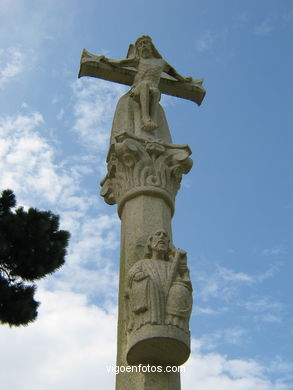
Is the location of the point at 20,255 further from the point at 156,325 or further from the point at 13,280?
the point at 156,325

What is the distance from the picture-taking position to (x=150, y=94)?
10.2 meters

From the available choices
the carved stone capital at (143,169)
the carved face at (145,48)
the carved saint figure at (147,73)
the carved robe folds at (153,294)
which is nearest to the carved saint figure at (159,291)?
the carved robe folds at (153,294)

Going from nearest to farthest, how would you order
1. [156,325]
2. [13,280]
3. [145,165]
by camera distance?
1. [156,325]
2. [145,165]
3. [13,280]

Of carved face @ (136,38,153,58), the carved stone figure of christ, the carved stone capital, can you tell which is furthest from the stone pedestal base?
carved face @ (136,38,153,58)

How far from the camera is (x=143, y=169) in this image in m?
8.66

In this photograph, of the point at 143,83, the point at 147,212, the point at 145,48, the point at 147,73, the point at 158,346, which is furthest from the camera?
the point at 145,48

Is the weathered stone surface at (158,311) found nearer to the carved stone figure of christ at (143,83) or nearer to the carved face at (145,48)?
the carved stone figure of christ at (143,83)

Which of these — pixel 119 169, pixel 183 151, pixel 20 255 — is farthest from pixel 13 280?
pixel 183 151

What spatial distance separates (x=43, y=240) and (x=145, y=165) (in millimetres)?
2566

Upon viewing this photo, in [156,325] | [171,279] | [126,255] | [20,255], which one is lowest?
[156,325]

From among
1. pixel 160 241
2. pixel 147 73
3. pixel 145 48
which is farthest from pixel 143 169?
pixel 145 48

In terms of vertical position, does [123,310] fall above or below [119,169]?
below

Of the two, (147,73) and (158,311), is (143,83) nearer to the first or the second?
(147,73)

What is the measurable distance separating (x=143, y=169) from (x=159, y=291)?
97.6 inches
